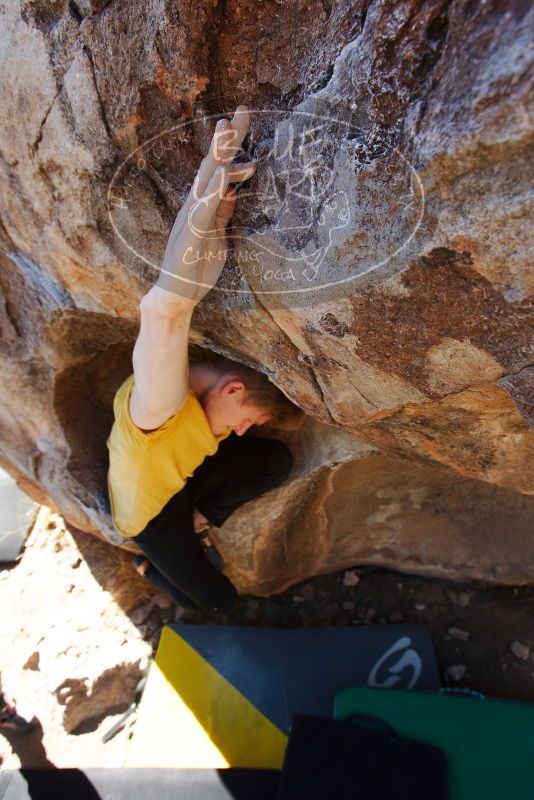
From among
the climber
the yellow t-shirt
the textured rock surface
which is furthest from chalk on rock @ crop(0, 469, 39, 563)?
the yellow t-shirt

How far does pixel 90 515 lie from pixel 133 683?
1.80 ft

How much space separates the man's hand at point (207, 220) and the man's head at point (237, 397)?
1.26 feet

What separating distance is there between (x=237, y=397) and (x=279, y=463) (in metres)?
0.33

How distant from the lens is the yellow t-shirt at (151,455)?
50.3 inches

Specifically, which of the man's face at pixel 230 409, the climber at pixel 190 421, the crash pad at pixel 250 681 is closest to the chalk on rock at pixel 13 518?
the climber at pixel 190 421

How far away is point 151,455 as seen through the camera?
1308mm

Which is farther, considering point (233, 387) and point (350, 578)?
point (350, 578)

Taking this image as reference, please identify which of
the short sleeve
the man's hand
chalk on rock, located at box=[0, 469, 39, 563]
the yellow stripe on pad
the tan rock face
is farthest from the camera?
chalk on rock, located at box=[0, 469, 39, 563]

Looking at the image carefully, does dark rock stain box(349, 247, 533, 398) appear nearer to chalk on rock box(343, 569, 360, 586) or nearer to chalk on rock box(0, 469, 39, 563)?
chalk on rock box(343, 569, 360, 586)

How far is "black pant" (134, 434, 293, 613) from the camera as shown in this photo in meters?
1.58

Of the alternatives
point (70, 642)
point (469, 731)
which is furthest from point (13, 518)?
point (469, 731)

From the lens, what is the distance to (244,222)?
897mm

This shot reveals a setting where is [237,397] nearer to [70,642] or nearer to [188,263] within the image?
[188,263]

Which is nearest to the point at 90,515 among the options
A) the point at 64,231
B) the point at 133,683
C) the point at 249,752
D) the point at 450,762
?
the point at 133,683
